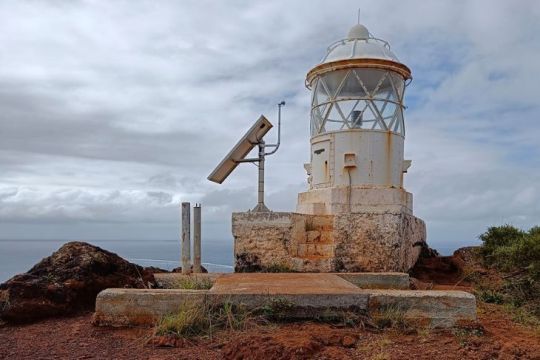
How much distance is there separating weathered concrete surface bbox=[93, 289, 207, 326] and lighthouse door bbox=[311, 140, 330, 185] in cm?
578

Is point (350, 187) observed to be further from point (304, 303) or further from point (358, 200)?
point (304, 303)

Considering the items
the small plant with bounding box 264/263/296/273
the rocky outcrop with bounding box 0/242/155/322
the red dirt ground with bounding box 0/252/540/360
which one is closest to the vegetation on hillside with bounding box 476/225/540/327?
the red dirt ground with bounding box 0/252/540/360

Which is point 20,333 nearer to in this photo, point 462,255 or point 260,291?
point 260,291

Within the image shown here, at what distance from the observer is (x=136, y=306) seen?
Result: 20.3 ft

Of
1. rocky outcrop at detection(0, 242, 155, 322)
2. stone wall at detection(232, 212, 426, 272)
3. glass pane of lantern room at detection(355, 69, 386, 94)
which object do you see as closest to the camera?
rocky outcrop at detection(0, 242, 155, 322)

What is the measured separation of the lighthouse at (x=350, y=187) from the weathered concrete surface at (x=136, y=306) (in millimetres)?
4135

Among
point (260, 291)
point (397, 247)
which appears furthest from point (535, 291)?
point (260, 291)

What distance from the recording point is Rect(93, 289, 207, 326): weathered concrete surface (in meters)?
6.18

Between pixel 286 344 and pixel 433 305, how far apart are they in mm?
1967

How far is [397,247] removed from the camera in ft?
34.1

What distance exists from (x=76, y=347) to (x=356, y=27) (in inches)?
376

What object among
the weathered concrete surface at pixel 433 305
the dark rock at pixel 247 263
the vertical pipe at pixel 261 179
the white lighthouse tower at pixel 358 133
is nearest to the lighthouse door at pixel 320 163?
the white lighthouse tower at pixel 358 133

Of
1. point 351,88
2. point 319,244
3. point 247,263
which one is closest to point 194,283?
point 247,263

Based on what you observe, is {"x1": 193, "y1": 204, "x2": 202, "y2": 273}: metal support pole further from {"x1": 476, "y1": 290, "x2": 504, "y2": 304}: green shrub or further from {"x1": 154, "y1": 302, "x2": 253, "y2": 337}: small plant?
{"x1": 476, "y1": 290, "x2": 504, "y2": 304}: green shrub
